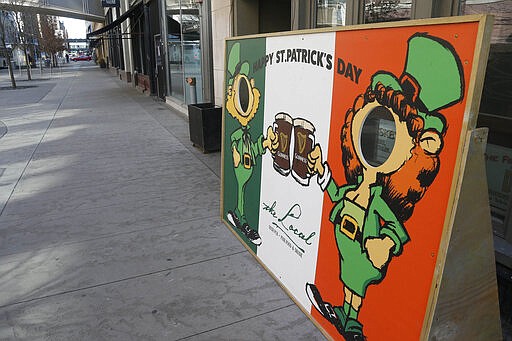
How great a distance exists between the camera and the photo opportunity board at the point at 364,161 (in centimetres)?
174

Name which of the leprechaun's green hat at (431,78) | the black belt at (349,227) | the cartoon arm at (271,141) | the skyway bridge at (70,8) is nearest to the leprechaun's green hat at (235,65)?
the cartoon arm at (271,141)

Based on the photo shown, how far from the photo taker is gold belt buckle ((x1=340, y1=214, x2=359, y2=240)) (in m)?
2.28

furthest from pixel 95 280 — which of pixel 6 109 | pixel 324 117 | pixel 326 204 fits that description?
pixel 6 109

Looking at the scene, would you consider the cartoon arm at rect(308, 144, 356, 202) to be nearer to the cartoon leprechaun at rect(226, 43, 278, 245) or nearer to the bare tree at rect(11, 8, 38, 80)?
the cartoon leprechaun at rect(226, 43, 278, 245)

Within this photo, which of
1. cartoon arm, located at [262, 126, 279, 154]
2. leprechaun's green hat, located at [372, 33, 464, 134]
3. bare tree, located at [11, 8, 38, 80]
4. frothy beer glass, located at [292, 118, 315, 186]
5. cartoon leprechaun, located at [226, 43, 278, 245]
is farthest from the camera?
bare tree, located at [11, 8, 38, 80]

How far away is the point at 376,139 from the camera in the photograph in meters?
2.29

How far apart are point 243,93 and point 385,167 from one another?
1.97m

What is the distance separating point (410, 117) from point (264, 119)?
5.16 ft

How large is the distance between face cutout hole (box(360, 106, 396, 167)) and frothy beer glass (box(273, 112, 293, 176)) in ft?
2.45

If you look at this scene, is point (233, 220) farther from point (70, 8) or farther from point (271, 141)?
point (70, 8)

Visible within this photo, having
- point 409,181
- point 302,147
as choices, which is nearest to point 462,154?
point 409,181

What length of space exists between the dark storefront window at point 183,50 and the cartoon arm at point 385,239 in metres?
8.16

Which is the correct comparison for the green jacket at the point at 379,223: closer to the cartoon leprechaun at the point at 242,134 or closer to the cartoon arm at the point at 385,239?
the cartoon arm at the point at 385,239

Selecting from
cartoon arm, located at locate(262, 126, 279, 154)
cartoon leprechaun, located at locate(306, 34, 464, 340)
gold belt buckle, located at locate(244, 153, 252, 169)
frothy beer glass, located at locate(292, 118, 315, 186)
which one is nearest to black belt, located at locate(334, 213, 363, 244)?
cartoon leprechaun, located at locate(306, 34, 464, 340)
